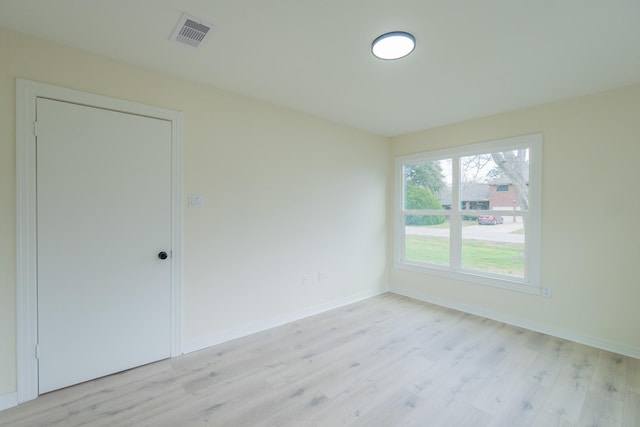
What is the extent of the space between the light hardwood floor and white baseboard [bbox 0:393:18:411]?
69mm

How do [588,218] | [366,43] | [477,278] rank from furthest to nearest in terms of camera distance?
[477,278] < [588,218] < [366,43]

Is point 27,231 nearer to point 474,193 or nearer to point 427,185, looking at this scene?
point 427,185

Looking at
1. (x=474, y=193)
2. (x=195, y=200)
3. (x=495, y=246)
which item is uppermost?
(x=474, y=193)

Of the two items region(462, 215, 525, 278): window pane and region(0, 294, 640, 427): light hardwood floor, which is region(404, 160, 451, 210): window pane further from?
region(0, 294, 640, 427): light hardwood floor

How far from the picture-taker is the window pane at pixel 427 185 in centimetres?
400

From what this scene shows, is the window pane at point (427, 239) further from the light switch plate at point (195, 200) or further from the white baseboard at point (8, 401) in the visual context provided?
the white baseboard at point (8, 401)

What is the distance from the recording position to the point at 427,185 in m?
4.21

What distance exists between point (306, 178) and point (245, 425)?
2.48 meters

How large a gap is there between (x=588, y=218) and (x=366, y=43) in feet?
9.17

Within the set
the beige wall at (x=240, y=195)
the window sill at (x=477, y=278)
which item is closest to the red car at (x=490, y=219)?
the window sill at (x=477, y=278)

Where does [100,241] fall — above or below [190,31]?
below

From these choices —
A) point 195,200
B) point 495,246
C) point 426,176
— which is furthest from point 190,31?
point 495,246

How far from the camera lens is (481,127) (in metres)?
3.56

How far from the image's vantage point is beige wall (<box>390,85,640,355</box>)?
8.64ft
